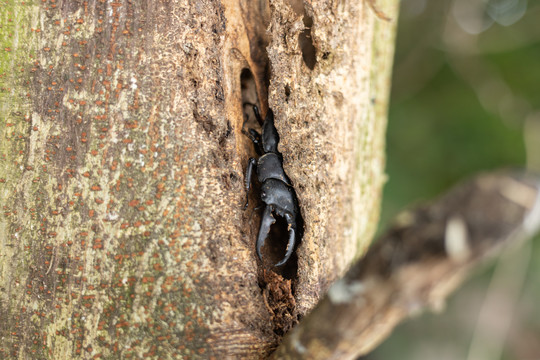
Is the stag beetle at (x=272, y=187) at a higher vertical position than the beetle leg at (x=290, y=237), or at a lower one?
higher

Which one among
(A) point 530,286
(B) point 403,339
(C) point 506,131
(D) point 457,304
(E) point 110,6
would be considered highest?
(E) point 110,6

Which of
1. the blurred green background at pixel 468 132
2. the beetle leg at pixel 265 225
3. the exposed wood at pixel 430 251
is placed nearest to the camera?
the exposed wood at pixel 430 251

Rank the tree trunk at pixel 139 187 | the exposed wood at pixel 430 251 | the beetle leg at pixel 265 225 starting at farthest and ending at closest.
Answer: the beetle leg at pixel 265 225 < the tree trunk at pixel 139 187 < the exposed wood at pixel 430 251

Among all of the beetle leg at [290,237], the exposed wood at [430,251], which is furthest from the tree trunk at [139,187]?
the exposed wood at [430,251]

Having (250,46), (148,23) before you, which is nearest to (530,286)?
(250,46)

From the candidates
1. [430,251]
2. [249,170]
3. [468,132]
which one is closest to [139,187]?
[249,170]

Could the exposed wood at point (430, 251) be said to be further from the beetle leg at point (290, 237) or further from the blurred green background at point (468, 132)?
the blurred green background at point (468, 132)

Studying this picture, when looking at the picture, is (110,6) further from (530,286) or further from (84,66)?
(530,286)
